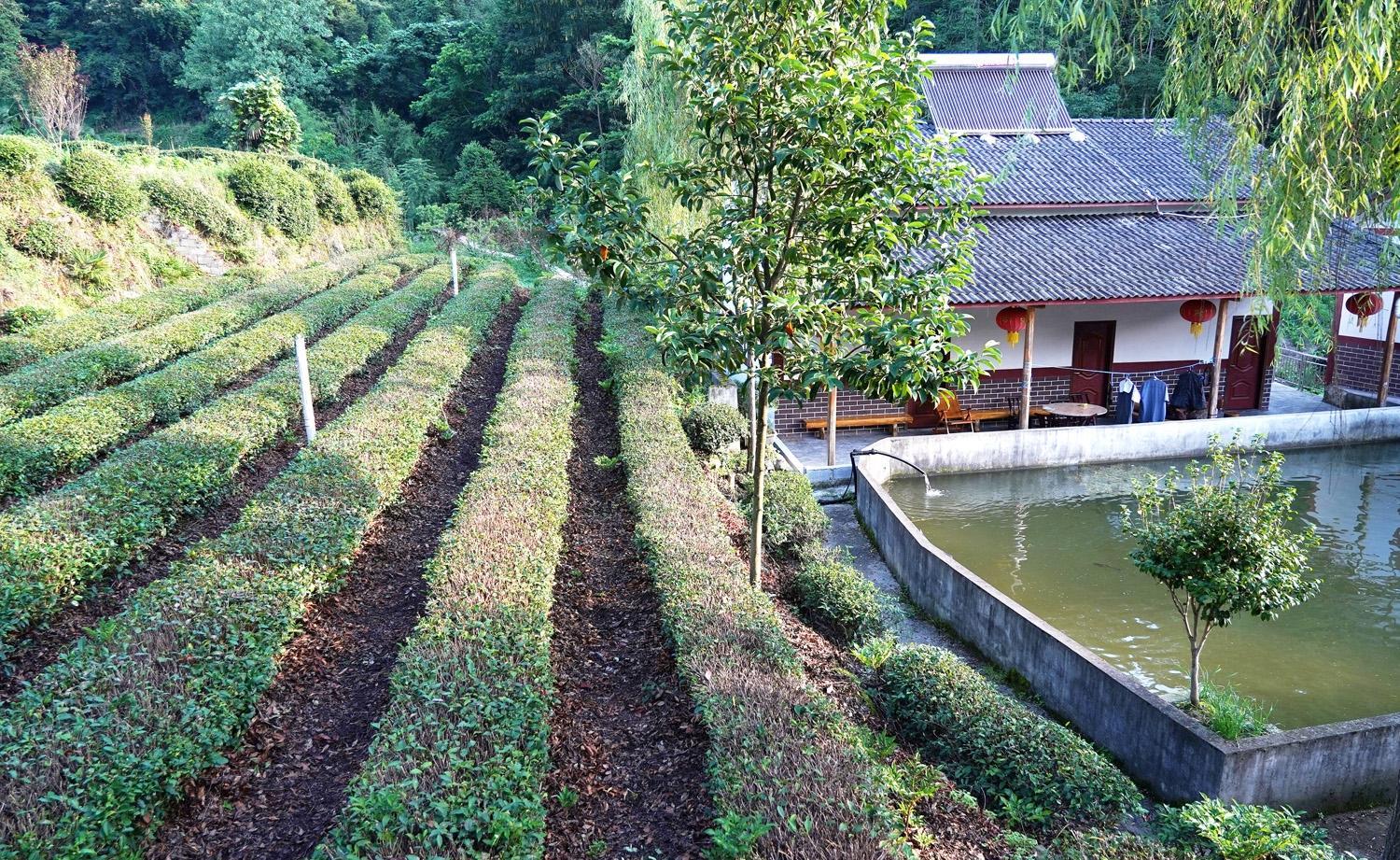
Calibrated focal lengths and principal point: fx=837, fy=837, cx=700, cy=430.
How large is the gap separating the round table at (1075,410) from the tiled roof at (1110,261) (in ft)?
7.20

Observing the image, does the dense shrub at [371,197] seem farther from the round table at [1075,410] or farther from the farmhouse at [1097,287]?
the round table at [1075,410]

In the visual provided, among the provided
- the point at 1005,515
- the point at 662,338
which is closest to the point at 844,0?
the point at 662,338

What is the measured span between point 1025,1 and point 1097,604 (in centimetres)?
670

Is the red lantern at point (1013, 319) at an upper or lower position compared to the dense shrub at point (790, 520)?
upper

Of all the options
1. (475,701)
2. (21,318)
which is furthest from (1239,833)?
(21,318)

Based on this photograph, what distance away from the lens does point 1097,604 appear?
9.34 metres

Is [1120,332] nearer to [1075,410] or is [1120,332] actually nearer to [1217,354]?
[1217,354]

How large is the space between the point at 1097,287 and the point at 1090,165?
483 cm

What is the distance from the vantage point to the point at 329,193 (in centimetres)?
2839

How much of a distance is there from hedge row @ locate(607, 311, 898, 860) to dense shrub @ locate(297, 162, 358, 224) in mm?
23993

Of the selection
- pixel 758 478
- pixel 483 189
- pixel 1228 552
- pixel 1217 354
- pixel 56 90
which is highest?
pixel 56 90

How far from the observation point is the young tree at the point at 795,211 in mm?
5570

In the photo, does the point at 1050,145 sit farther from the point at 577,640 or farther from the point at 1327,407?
the point at 577,640

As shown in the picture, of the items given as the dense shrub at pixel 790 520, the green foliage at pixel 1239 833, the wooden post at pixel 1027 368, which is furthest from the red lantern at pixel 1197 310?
the green foliage at pixel 1239 833
